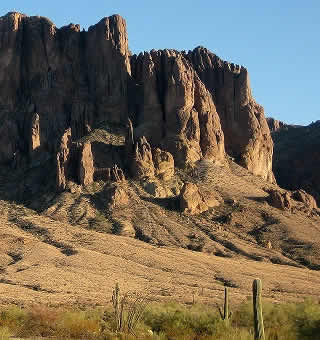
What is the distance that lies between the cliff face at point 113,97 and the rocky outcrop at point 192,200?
10.4 m

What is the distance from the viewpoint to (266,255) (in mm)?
74312

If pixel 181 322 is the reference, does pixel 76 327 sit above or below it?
below

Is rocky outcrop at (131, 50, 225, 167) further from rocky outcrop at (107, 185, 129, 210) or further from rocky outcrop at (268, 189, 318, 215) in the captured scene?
rocky outcrop at (107, 185, 129, 210)

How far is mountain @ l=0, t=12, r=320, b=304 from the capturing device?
2532 inches

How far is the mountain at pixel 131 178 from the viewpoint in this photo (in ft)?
211

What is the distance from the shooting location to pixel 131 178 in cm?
9025

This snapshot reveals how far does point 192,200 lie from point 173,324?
5563 cm

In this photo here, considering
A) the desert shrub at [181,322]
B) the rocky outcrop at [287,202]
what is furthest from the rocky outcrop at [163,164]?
the desert shrub at [181,322]

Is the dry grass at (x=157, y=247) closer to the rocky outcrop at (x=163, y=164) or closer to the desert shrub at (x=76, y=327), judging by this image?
the rocky outcrop at (x=163, y=164)

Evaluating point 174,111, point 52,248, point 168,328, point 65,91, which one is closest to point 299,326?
point 168,328

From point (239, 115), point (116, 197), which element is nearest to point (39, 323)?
point (116, 197)

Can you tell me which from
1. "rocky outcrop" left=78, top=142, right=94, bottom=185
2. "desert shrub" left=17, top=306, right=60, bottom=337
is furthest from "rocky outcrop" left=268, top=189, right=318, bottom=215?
"desert shrub" left=17, top=306, right=60, bottom=337

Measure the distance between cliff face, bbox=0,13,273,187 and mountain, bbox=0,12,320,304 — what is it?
0.22m

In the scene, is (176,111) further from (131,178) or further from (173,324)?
(173,324)
